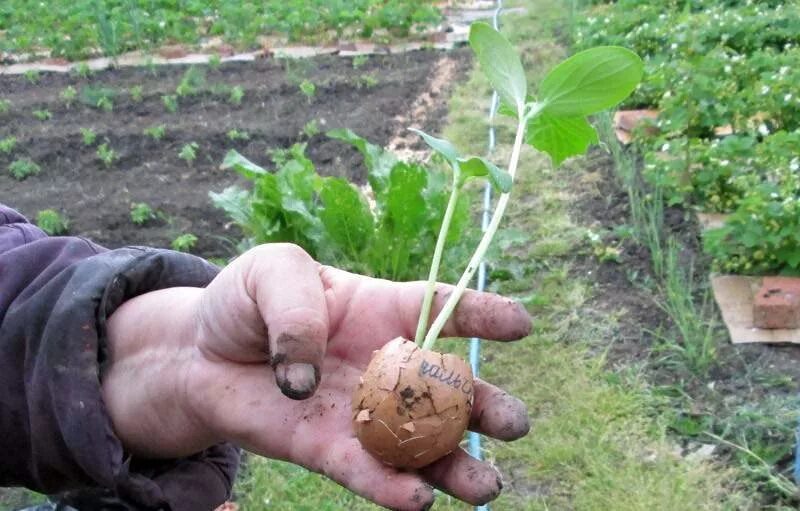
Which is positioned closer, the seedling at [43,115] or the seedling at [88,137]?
the seedling at [88,137]

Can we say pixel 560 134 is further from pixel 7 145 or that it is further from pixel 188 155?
pixel 7 145

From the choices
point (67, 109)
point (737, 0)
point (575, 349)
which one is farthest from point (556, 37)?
point (575, 349)

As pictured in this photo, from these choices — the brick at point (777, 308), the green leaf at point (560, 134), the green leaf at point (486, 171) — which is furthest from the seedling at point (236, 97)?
the green leaf at point (486, 171)

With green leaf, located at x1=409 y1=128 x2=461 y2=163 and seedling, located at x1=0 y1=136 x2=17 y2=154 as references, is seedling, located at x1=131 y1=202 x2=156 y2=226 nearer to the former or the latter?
seedling, located at x1=0 y1=136 x2=17 y2=154

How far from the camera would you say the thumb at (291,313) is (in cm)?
114

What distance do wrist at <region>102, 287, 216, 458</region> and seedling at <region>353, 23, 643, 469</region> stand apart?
28 cm

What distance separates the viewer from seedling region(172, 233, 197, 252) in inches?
134

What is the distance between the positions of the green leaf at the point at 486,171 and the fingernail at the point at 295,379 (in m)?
0.40

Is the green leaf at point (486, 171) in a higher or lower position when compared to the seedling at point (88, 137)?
higher

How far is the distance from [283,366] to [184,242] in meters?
2.37

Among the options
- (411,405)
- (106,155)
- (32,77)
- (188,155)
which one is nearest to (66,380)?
(411,405)

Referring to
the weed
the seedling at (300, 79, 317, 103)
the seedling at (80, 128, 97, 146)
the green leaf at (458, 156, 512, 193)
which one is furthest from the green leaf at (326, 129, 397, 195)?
the weed

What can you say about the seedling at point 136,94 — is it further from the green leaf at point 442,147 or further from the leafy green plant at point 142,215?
the green leaf at point 442,147

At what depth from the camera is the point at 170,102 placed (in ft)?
18.4
